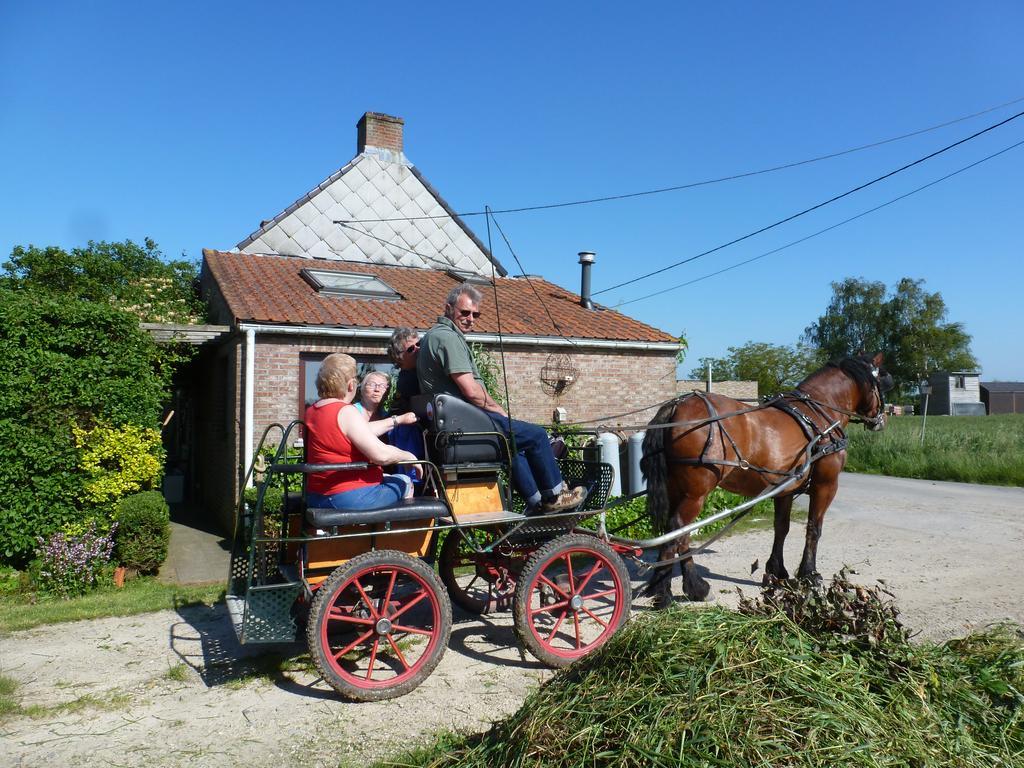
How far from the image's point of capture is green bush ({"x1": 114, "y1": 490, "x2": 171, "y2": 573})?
702 cm

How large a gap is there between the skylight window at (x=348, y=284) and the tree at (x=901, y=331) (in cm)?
4794

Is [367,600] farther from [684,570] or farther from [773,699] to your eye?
[684,570]

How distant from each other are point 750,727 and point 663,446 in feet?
11.6

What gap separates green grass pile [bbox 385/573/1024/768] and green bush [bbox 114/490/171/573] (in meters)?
5.09

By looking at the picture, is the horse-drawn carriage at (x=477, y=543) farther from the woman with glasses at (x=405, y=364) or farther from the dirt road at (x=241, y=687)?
the woman with glasses at (x=405, y=364)

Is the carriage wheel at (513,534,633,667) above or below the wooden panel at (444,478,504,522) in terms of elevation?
below

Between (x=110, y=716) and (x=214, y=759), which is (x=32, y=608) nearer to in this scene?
(x=110, y=716)

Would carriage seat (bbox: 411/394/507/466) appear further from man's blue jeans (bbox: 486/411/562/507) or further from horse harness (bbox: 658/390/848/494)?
horse harness (bbox: 658/390/848/494)

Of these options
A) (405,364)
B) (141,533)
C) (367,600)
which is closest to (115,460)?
(141,533)

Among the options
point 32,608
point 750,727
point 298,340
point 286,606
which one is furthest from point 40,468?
point 750,727

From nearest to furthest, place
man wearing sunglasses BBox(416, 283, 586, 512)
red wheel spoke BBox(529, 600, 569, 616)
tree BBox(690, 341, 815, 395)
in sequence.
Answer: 1. red wheel spoke BBox(529, 600, 569, 616)
2. man wearing sunglasses BBox(416, 283, 586, 512)
3. tree BBox(690, 341, 815, 395)

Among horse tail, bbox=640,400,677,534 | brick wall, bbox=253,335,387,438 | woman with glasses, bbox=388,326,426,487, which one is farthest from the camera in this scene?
brick wall, bbox=253,335,387,438

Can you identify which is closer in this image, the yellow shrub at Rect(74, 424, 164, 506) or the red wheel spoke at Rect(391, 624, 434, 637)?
the red wheel spoke at Rect(391, 624, 434, 637)

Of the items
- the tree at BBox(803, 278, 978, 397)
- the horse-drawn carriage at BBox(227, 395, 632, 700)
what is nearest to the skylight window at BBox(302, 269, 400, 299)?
the horse-drawn carriage at BBox(227, 395, 632, 700)
